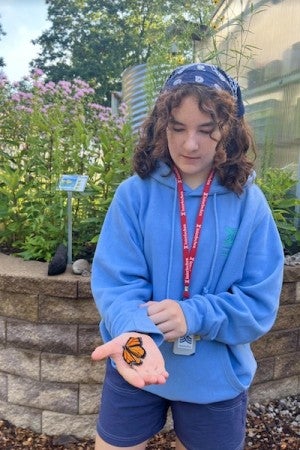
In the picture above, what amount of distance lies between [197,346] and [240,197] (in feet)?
1.39

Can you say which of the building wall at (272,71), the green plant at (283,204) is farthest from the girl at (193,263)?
the building wall at (272,71)

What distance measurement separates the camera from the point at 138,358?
1.10m

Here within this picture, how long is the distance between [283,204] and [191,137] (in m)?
1.78

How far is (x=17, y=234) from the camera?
9.14 ft

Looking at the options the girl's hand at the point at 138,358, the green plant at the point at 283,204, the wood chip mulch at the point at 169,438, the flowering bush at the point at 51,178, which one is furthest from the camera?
the green plant at the point at 283,204

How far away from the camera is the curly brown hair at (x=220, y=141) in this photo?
50.4 inches

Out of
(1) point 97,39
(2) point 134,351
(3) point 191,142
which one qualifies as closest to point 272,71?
(3) point 191,142

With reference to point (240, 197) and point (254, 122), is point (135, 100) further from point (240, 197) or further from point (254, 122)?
point (240, 197)

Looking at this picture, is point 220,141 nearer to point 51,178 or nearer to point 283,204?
point 51,178

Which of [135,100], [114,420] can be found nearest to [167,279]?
[114,420]

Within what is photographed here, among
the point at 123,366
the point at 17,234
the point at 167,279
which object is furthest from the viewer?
the point at 17,234

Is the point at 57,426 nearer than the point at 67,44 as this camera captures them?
Yes

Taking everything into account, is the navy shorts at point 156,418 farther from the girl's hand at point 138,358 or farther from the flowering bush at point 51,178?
the flowering bush at point 51,178

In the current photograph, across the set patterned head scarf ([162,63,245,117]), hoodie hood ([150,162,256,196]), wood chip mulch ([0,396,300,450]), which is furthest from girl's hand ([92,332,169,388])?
wood chip mulch ([0,396,300,450])
